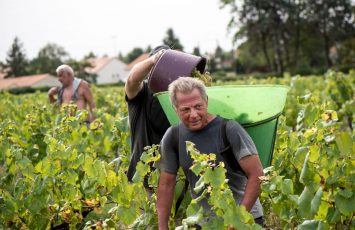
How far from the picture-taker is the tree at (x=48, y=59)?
270 ft

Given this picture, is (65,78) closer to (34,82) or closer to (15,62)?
(34,82)

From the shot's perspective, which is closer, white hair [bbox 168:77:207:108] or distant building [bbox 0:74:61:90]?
white hair [bbox 168:77:207:108]

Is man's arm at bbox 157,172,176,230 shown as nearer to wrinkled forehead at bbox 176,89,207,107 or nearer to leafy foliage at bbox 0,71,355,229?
leafy foliage at bbox 0,71,355,229

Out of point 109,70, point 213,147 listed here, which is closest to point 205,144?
point 213,147

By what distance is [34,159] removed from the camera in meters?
5.18

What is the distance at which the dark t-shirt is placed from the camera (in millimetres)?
3105

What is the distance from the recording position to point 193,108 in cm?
229

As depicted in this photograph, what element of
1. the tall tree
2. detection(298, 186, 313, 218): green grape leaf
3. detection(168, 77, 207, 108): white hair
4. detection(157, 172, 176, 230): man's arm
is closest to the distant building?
the tall tree

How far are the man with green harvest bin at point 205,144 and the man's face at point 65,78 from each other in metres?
4.19

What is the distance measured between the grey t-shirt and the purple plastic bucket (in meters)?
0.37

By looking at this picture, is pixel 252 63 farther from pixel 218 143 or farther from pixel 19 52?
pixel 218 143

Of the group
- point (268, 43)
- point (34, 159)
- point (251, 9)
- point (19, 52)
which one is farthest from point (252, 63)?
point (34, 159)

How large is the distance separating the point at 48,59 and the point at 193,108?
3445 inches

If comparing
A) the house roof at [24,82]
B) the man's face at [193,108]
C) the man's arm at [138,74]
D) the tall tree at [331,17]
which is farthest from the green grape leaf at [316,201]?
the house roof at [24,82]
